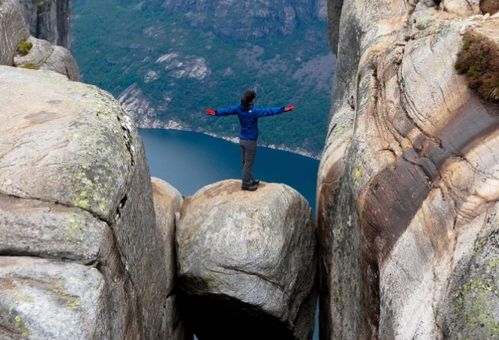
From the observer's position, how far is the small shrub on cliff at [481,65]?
36.2 ft

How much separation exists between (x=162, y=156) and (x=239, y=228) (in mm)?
114136

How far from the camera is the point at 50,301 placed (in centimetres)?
949

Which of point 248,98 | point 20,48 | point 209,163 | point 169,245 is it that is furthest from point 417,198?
point 209,163

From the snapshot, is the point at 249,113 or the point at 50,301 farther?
the point at 249,113

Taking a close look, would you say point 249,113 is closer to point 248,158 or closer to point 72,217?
point 248,158

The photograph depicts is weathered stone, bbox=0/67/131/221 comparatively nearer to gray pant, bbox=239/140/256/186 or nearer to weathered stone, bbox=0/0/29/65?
gray pant, bbox=239/140/256/186

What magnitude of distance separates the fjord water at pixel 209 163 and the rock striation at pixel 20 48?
62936 millimetres

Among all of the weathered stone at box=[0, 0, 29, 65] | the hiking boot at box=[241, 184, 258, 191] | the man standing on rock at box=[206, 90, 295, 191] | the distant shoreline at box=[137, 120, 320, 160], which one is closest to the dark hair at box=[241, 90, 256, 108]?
the man standing on rock at box=[206, 90, 295, 191]

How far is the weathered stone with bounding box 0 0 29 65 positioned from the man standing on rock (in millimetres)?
9520

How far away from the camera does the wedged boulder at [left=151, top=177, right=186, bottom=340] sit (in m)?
16.8

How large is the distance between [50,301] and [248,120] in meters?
9.54

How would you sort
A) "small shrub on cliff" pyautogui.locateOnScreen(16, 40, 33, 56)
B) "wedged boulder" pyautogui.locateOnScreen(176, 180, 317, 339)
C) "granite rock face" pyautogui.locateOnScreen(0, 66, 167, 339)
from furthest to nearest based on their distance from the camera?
"small shrub on cliff" pyautogui.locateOnScreen(16, 40, 33, 56), "wedged boulder" pyautogui.locateOnScreen(176, 180, 317, 339), "granite rock face" pyautogui.locateOnScreen(0, 66, 167, 339)

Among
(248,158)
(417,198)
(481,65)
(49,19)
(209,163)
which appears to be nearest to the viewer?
(481,65)

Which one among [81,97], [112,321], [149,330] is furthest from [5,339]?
[81,97]
